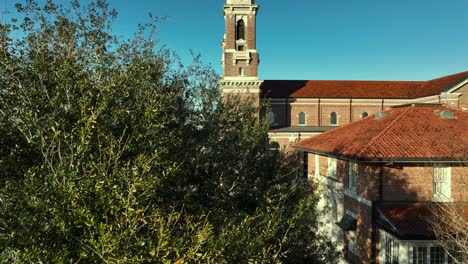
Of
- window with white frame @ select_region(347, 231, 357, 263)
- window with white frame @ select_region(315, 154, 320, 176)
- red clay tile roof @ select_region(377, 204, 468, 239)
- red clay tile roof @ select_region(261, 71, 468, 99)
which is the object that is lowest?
window with white frame @ select_region(347, 231, 357, 263)

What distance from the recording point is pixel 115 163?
4.55 meters

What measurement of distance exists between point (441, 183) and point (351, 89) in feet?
109

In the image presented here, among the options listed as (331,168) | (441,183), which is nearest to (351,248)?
(331,168)

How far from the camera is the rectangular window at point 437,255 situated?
445 inches

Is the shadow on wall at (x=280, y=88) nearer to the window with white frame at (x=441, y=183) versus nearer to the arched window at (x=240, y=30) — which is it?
the arched window at (x=240, y=30)

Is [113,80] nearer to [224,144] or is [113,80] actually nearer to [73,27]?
[73,27]

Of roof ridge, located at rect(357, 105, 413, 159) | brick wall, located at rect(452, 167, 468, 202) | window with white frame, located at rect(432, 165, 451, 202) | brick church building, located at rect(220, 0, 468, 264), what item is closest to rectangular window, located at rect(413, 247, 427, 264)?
brick church building, located at rect(220, 0, 468, 264)

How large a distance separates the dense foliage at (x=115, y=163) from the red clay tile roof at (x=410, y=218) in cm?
447

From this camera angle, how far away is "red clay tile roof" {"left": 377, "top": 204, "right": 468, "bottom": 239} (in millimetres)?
11000

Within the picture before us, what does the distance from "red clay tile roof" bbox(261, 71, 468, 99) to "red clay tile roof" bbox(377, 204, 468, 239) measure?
1189 inches

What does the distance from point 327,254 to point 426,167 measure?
23.6ft

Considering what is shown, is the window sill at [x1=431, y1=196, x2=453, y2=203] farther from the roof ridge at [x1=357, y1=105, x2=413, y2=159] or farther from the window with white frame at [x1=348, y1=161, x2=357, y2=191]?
the roof ridge at [x1=357, y1=105, x2=413, y2=159]

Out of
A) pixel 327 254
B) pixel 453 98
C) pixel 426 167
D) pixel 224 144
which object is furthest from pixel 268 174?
pixel 453 98

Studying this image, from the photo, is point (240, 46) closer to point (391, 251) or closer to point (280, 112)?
point (280, 112)
